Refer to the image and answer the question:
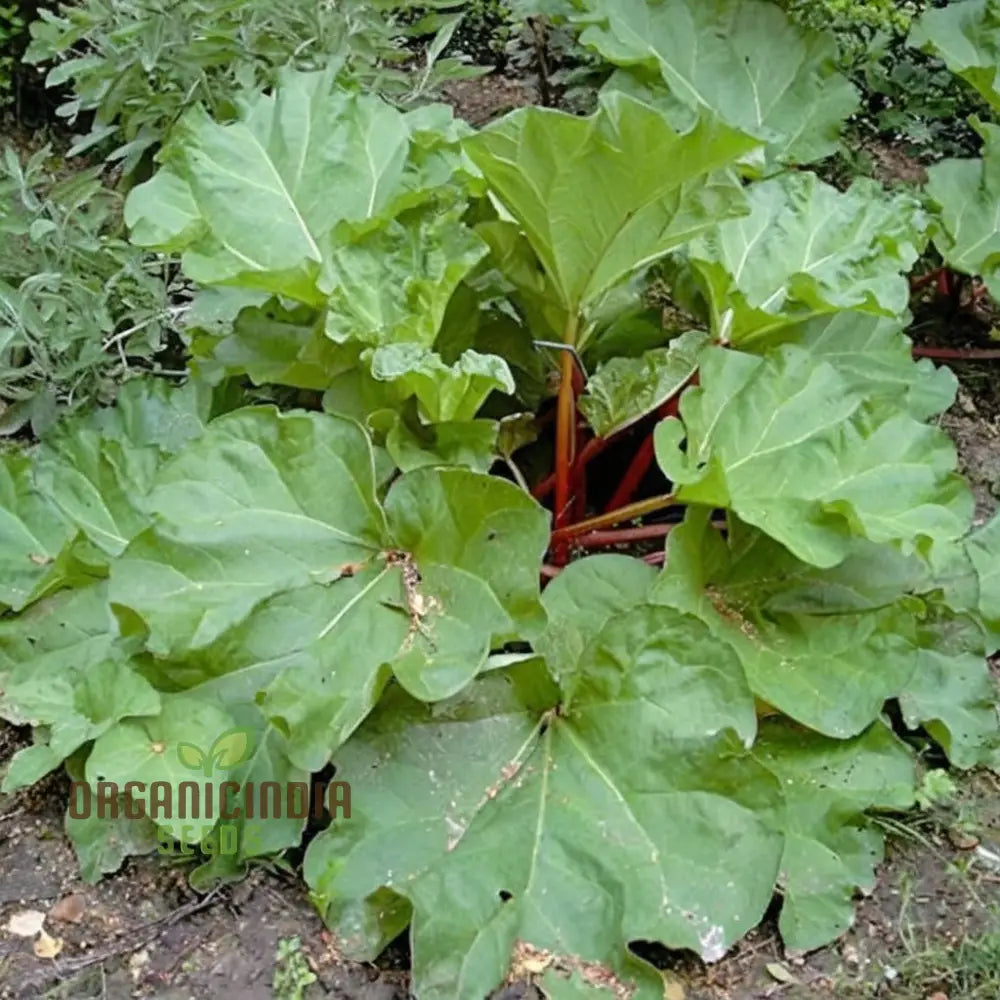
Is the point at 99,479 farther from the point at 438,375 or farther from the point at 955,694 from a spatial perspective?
the point at 955,694

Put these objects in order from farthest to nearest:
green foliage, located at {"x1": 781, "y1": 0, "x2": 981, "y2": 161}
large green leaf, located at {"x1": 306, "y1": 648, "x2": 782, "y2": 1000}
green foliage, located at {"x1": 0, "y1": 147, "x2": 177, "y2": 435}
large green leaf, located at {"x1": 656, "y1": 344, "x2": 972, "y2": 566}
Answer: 1. green foliage, located at {"x1": 781, "y1": 0, "x2": 981, "y2": 161}
2. green foliage, located at {"x1": 0, "y1": 147, "x2": 177, "y2": 435}
3. large green leaf, located at {"x1": 656, "y1": 344, "x2": 972, "y2": 566}
4. large green leaf, located at {"x1": 306, "y1": 648, "x2": 782, "y2": 1000}

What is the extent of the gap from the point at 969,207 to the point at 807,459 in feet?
3.67

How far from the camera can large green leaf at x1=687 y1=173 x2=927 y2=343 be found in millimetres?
2342

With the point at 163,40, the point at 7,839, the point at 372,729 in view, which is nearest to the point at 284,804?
the point at 372,729

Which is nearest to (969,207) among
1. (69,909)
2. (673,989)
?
(673,989)

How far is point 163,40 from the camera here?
293 cm

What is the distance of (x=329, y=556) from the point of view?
6.73 ft

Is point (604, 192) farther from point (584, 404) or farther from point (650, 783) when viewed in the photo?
point (650, 783)

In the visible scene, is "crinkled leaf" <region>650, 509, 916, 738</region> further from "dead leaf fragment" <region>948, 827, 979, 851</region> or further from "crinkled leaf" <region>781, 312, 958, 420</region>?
"crinkled leaf" <region>781, 312, 958, 420</region>

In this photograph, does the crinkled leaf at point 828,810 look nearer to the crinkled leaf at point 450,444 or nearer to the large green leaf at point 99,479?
the crinkled leaf at point 450,444

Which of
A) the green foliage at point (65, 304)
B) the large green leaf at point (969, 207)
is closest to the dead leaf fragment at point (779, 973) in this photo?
the large green leaf at point (969, 207)

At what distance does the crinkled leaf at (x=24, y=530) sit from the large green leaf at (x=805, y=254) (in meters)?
1.20

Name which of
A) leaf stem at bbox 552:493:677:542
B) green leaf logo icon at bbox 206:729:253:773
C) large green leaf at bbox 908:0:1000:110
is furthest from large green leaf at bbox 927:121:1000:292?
green leaf logo icon at bbox 206:729:253:773

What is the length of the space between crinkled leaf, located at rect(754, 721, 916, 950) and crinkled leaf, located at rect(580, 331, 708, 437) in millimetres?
577
